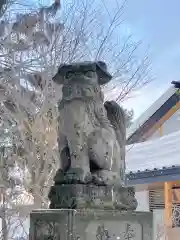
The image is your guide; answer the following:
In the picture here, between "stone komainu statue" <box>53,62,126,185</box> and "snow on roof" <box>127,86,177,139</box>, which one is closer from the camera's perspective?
"stone komainu statue" <box>53,62,126,185</box>

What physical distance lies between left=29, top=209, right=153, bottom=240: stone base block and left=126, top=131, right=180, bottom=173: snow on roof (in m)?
5.56

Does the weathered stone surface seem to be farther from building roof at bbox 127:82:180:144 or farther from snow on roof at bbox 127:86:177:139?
snow on roof at bbox 127:86:177:139

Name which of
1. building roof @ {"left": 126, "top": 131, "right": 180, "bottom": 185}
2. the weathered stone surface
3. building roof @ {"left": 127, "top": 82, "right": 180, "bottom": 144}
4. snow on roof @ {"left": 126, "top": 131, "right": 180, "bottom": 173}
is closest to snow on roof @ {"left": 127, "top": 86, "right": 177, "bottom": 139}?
building roof @ {"left": 127, "top": 82, "right": 180, "bottom": 144}

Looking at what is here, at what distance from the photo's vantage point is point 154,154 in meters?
11.3

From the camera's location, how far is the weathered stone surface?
12.1 feet

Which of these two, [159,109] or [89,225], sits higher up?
[159,109]

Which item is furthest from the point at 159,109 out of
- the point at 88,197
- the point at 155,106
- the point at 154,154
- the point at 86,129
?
the point at 88,197

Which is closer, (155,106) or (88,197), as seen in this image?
(88,197)

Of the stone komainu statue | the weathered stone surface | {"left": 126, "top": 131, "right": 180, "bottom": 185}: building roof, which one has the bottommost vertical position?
the weathered stone surface

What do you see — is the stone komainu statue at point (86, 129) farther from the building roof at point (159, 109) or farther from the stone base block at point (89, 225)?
the building roof at point (159, 109)

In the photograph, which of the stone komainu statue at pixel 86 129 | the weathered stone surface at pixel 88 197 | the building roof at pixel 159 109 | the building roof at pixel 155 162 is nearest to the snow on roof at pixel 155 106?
the building roof at pixel 159 109

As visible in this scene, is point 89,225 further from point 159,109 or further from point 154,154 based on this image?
point 159,109

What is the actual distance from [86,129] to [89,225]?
0.81m

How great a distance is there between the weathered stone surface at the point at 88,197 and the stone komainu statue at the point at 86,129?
9cm
